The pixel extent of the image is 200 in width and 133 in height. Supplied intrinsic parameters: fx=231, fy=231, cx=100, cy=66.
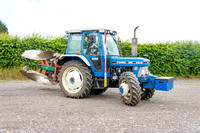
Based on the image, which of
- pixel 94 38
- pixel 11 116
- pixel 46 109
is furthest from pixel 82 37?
pixel 11 116

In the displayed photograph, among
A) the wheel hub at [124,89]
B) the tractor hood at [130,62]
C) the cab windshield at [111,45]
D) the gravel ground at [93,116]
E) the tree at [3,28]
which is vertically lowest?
the gravel ground at [93,116]

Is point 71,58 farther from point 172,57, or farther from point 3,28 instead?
point 3,28

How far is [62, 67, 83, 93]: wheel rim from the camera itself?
765 centimetres

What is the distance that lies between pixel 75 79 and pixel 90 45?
123 cm

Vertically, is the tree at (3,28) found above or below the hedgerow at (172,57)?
above

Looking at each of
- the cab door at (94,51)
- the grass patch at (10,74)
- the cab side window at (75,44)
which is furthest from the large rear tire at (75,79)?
the grass patch at (10,74)

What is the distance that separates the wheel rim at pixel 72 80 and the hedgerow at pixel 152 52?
23.3 feet

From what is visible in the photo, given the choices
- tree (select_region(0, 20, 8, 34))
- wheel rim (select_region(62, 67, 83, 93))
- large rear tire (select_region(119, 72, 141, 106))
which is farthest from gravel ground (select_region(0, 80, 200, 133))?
tree (select_region(0, 20, 8, 34))

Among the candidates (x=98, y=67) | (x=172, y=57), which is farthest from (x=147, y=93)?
(x=172, y=57)

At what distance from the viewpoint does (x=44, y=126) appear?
183 inches

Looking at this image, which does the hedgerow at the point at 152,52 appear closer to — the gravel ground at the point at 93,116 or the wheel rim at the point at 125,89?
the gravel ground at the point at 93,116

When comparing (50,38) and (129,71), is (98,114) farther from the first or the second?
(50,38)

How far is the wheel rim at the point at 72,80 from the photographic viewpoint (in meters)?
7.65

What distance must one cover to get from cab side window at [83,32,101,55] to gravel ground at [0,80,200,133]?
1595 millimetres
